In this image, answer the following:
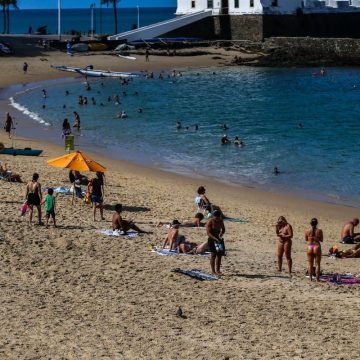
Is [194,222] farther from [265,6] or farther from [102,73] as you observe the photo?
[265,6]

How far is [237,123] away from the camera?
45.9m

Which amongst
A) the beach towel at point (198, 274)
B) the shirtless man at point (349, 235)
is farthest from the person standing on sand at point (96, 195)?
the shirtless man at point (349, 235)

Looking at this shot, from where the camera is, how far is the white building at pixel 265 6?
79812 mm

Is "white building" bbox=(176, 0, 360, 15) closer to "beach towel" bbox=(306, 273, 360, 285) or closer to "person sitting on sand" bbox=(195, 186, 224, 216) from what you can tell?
"person sitting on sand" bbox=(195, 186, 224, 216)

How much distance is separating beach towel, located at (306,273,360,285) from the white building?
63.9 meters

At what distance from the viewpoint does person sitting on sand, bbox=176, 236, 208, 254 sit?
18641 millimetres

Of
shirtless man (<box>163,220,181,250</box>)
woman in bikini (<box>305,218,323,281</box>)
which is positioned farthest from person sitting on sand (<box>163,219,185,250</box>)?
woman in bikini (<box>305,218,323,281</box>)

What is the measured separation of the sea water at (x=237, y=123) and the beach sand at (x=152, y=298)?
29.5 feet

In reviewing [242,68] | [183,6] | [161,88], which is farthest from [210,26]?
[161,88]

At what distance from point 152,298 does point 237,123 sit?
3107 centimetres

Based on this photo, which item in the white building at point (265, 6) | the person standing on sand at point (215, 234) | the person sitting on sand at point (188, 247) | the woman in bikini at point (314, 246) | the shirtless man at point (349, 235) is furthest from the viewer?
the white building at point (265, 6)

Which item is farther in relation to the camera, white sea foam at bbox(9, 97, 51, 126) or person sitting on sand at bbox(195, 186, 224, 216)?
white sea foam at bbox(9, 97, 51, 126)

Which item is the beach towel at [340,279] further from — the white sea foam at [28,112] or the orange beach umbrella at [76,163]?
the white sea foam at [28,112]

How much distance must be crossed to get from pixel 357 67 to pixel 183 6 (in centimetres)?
Answer: 1990
